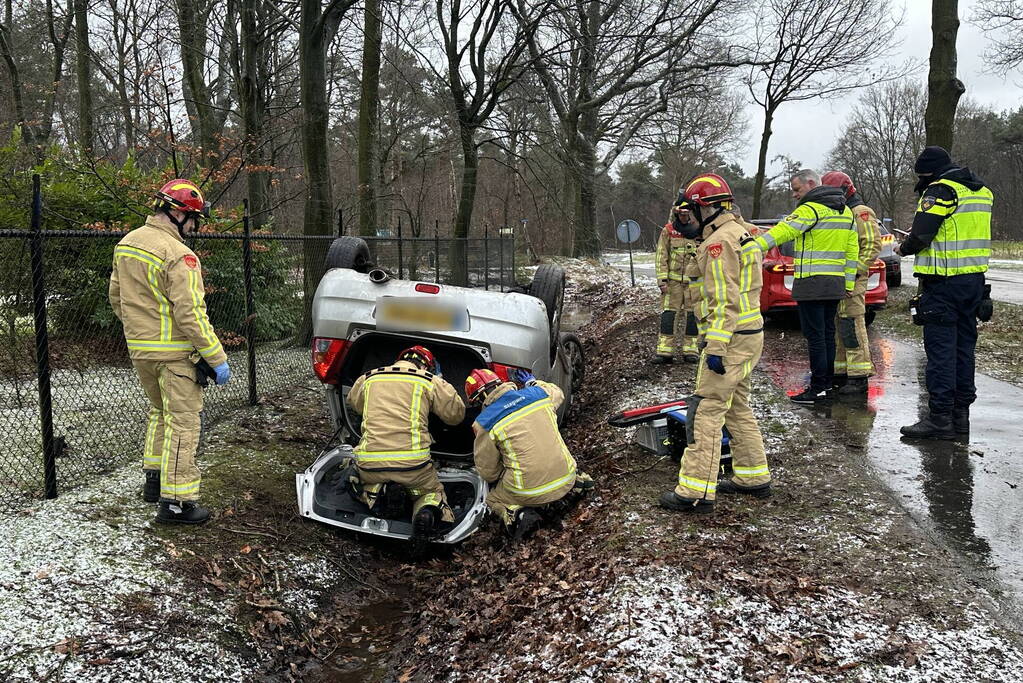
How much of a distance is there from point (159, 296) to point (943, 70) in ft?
39.1

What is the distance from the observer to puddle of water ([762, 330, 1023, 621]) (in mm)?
4156

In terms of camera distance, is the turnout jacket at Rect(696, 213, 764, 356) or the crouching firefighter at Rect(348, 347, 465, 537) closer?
the turnout jacket at Rect(696, 213, 764, 356)

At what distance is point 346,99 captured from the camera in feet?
75.6

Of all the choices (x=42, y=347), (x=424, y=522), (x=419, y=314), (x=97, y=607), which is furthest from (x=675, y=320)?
(x=97, y=607)

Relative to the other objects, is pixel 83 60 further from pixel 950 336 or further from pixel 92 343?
pixel 950 336

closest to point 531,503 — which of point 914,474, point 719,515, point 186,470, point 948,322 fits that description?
point 719,515

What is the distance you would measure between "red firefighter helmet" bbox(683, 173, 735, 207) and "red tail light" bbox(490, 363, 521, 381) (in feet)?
5.37

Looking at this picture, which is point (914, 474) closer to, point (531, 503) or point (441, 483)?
point (531, 503)

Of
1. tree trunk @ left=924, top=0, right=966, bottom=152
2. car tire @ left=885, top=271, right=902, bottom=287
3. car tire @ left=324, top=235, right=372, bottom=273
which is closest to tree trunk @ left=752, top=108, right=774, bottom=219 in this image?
car tire @ left=885, top=271, right=902, bottom=287

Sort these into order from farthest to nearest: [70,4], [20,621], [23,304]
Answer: [70,4]
[23,304]
[20,621]

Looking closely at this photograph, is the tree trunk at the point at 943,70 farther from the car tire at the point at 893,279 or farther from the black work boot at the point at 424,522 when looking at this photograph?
the black work boot at the point at 424,522

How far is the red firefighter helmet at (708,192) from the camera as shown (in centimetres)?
Result: 489

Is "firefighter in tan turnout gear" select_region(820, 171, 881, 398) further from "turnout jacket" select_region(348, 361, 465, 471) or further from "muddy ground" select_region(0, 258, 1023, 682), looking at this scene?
"turnout jacket" select_region(348, 361, 465, 471)

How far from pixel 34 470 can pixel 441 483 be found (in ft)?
9.84
